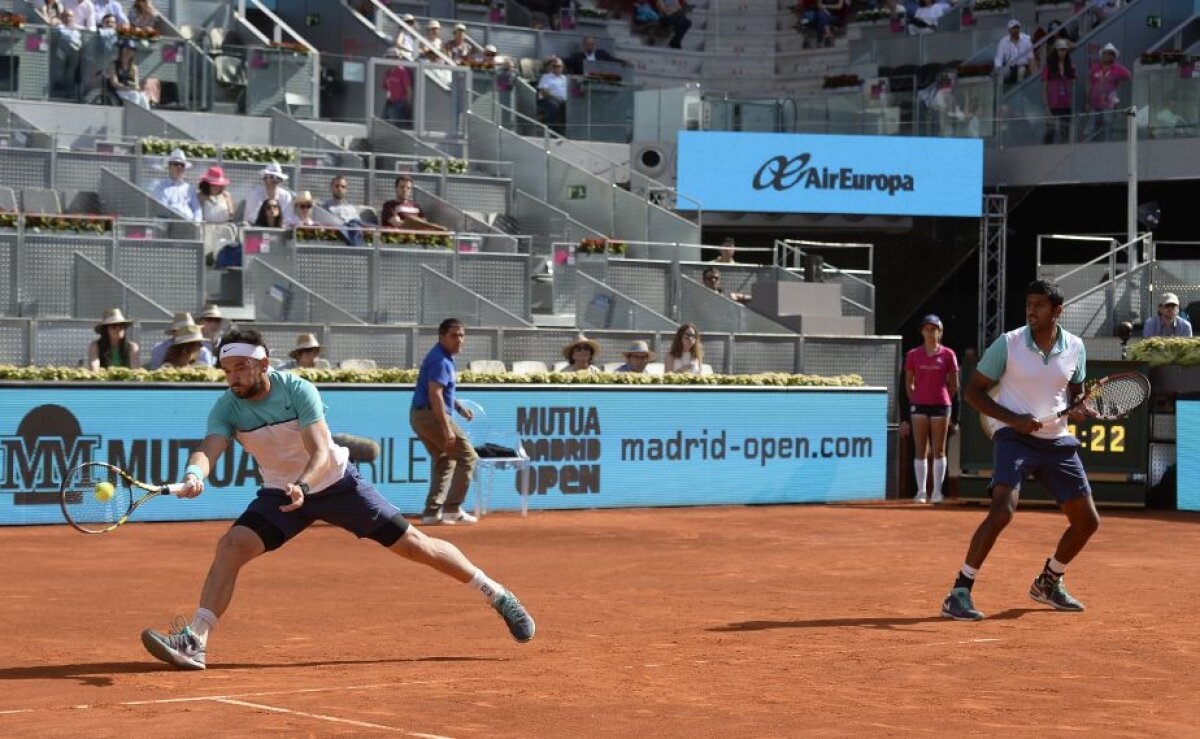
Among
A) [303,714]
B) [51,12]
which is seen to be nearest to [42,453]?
[303,714]

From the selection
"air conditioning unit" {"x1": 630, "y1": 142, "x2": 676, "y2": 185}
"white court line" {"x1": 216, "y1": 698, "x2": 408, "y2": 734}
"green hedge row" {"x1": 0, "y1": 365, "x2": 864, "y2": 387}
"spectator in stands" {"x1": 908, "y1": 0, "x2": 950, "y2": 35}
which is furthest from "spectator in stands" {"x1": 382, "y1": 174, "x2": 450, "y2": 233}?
"white court line" {"x1": 216, "y1": 698, "x2": 408, "y2": 734}

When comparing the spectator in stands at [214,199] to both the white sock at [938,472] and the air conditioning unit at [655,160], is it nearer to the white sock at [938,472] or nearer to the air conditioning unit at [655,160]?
the air conditioning unit at [655,160]

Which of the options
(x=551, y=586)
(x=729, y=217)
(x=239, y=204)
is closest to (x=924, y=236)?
(x=729, y=217)

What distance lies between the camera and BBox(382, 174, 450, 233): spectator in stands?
1049 inches

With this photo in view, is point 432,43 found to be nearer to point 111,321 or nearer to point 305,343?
point 305,343

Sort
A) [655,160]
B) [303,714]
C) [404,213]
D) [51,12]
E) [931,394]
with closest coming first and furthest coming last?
1. [303,714]
2. [931,394]
3. [404,213]
4. [51,12]
5. [655,160]

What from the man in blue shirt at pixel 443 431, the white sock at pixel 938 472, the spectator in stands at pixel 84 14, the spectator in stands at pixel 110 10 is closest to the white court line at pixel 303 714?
the man in blue shirt at pixel 443 431

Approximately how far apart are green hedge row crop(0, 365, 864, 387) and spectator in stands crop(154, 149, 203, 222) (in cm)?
525

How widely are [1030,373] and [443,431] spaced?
795cm

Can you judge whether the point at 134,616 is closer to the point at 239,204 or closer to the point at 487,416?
the point at 487,416

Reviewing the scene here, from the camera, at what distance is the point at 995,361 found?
12.2 metres

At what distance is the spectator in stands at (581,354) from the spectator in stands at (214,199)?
5184 millimetres

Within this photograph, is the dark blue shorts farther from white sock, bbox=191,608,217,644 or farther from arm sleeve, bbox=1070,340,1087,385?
white sock, bbox=191,608,217,644

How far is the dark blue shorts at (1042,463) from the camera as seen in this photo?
1227 centimetres
